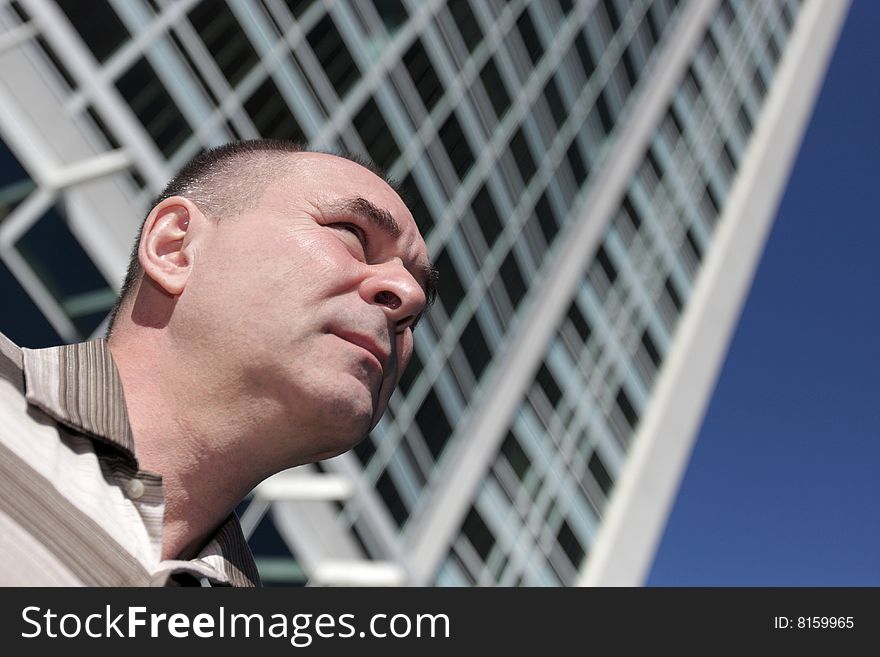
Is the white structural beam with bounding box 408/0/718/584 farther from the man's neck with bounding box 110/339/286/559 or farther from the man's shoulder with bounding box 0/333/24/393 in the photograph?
the man's shoulder with bounding box 0/333/24/393

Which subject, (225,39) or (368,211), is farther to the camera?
(225,39)

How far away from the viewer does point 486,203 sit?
77.4 ft

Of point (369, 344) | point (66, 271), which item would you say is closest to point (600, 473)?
point (66, 271)

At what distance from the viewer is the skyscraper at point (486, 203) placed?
12.6 m

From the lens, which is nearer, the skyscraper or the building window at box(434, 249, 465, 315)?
the skyscraper

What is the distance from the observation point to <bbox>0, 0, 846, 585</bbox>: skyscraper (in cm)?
1259

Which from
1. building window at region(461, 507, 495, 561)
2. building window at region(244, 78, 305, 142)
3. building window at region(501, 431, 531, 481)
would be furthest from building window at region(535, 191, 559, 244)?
building window at region(244, 78, 305, 142)

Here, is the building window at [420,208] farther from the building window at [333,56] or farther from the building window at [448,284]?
the building window at [333,56]

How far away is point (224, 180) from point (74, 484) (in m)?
0.95

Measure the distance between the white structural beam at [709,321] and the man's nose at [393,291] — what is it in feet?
86.7

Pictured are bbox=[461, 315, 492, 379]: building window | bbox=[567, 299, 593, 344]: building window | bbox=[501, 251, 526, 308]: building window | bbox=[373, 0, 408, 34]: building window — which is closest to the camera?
bbox=[373, 0, 408, 34]: building window

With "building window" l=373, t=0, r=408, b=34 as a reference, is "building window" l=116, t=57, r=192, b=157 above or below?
below

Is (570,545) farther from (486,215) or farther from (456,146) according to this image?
(456,146)

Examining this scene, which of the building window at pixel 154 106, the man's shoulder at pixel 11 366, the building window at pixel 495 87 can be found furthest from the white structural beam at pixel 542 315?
the man's shoulder at pixel 11 366
